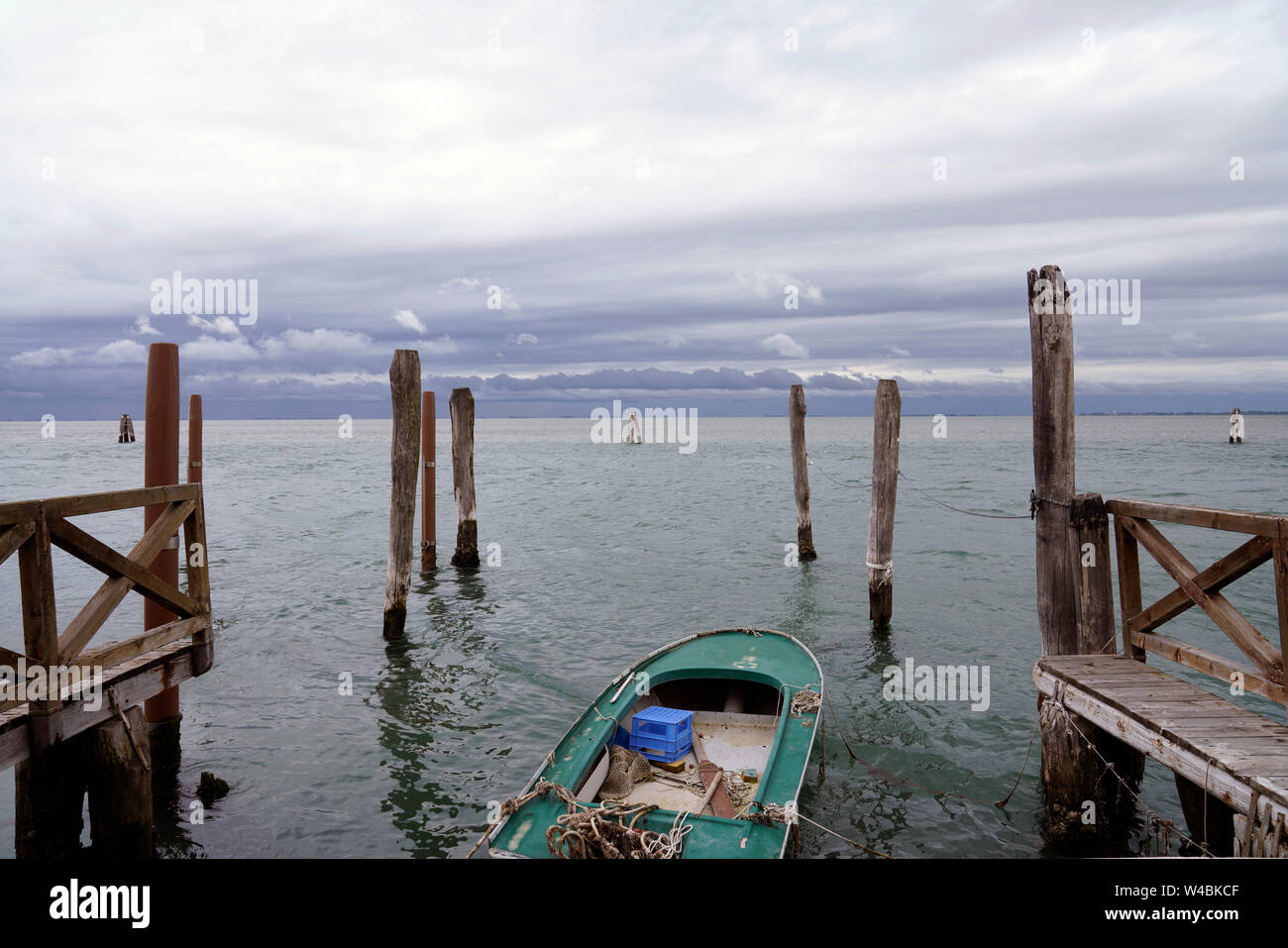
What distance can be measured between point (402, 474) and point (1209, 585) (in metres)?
9.37

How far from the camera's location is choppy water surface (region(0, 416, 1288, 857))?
7016 millimetres

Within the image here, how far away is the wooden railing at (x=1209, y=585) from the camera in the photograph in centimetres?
523

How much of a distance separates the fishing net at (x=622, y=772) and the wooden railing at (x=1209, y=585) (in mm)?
4184

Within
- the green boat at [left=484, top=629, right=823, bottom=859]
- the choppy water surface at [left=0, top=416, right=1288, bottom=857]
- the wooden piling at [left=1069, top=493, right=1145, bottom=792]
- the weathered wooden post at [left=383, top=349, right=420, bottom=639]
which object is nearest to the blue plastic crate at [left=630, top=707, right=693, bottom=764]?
the green boat at [left=484, top=629, right=823, bottom=859]

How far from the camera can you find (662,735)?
7164mm

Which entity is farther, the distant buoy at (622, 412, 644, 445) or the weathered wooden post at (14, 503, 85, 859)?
the distant buoy at (622, 412, 644, 445)

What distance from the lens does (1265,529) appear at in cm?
520

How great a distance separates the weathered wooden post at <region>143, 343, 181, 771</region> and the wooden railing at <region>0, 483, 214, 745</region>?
0.80m

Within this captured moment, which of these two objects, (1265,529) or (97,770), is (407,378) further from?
(1265,529)

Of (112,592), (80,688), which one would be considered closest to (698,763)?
(80,688)

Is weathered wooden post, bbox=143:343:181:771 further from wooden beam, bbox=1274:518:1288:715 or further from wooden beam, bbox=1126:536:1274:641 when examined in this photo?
wooden beam, bbox=1274:518:1288:715

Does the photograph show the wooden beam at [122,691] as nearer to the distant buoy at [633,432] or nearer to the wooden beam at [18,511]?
the wooden beam at [18,511]

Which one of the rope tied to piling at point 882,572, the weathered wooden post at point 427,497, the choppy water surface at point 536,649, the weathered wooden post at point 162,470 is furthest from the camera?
the weathered wooden post at point 427,497

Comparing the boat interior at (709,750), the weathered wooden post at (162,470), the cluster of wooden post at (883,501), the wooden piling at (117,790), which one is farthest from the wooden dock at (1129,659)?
the weathered wooden post at (162,470)
